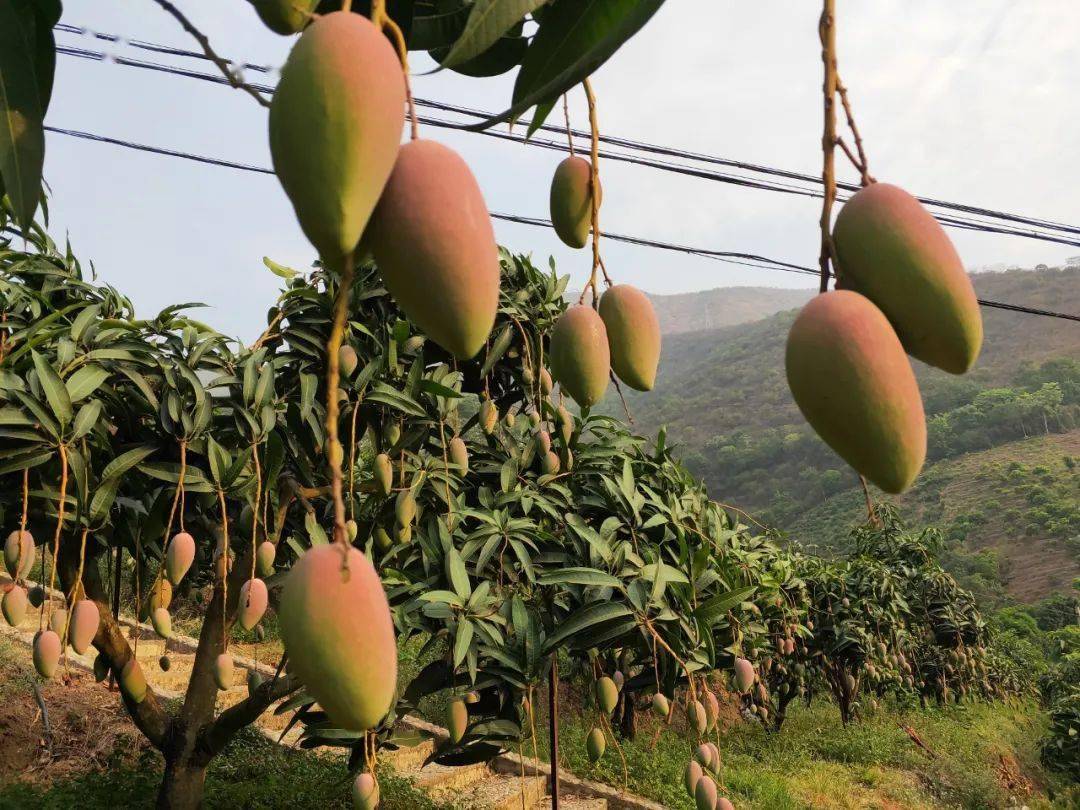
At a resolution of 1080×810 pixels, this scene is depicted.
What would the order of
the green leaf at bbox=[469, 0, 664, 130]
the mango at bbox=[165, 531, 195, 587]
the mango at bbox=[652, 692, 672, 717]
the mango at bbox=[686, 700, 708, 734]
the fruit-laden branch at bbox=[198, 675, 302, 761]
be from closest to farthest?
the green leaf at bbox=[469, 0, 664, 130]
the mango at bbox=[165, 531, 195, 587]
the mango at bbox=[686, 700, 708, 734]
the mango at bbox=[652, 692, 672, 717]
the fruit-laden branch at bbox=[198, 675, 302, 761]

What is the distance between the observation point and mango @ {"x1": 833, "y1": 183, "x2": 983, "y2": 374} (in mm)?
331

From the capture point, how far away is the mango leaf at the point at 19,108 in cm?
41

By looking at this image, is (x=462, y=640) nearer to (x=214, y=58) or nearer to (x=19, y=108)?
(x=19, y=108)

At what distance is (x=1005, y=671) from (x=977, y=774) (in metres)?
4.00

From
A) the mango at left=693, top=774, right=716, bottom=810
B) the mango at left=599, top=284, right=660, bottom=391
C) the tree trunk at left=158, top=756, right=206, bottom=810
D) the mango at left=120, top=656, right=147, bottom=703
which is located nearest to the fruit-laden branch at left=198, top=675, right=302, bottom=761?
the tree trunk at left=158, top=756, right=206, bottom=810

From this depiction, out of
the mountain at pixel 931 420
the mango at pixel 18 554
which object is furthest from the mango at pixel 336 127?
the mountain at pixel 931 420

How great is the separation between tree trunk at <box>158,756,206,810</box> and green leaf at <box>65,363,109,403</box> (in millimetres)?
1205

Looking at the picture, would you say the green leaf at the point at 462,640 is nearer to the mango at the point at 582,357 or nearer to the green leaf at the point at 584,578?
the green leaf at the point at 584,578

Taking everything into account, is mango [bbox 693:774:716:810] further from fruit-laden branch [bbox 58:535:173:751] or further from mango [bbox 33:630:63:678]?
fruit-laden branch [bbox 58:535:173:751]

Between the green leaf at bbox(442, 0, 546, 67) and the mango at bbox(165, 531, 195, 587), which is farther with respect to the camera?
the mango at bbox(165, 531, 195, 587)

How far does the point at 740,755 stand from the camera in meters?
5.86

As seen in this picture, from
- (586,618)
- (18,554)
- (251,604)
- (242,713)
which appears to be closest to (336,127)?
(251,604)

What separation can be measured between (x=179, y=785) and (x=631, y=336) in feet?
7.92

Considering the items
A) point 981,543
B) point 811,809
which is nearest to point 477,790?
point 811,809
